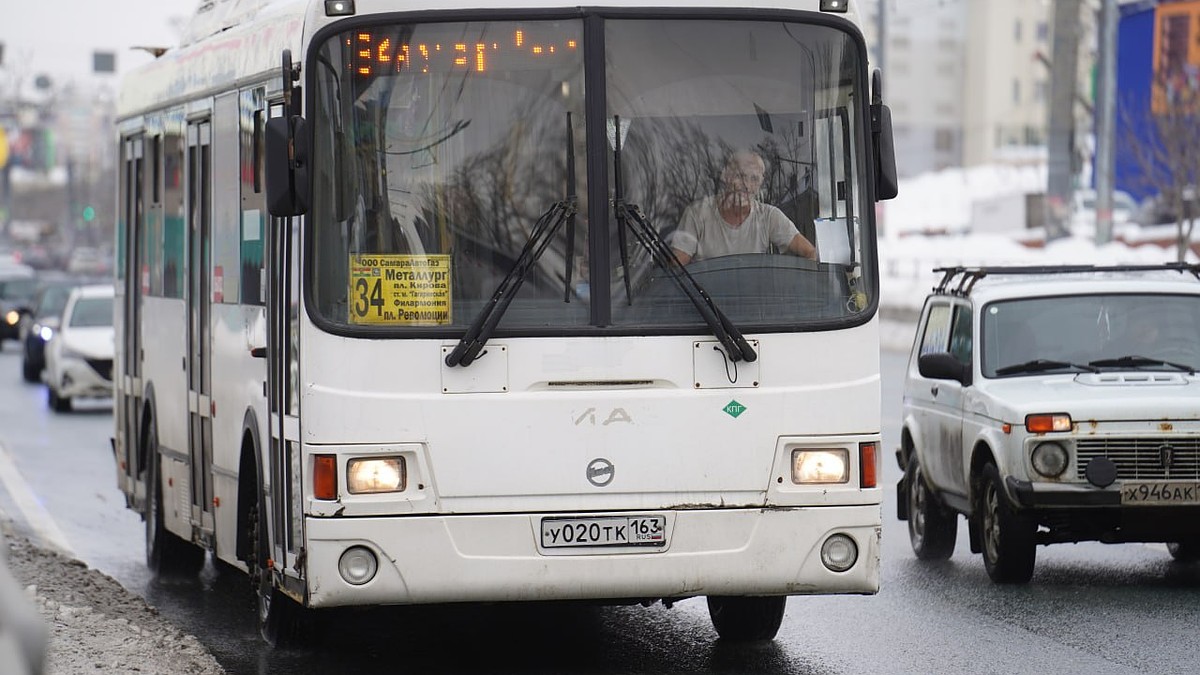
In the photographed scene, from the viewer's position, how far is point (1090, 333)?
41.7 feet

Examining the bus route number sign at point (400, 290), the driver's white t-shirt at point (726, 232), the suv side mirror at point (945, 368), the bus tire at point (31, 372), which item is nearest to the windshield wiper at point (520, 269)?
the bus route number sign at point (400, 290)

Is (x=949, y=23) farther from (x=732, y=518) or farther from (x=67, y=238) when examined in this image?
(x=732, y=518)

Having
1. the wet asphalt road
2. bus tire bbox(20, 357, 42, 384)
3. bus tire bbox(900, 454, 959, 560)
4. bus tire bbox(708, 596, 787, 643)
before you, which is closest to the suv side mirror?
bus tire bbox(900, 454, 959, 560)

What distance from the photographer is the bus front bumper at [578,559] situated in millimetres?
8391

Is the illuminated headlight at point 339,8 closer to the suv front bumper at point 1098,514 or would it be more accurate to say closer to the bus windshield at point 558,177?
the bus windshield at point 558,177

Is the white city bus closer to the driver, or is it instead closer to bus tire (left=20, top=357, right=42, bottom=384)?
the driver

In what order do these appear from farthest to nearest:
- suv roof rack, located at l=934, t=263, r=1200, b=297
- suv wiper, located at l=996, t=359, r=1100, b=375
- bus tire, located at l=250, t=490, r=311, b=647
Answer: suv roof rack, located at l=934, t=263, r=1200, b=297 < suv wiper, located at l=996, t=359, r=1100, b=375 < bus tire, located at l=250, t=490, r=311, b=647

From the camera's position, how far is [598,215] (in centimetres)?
845

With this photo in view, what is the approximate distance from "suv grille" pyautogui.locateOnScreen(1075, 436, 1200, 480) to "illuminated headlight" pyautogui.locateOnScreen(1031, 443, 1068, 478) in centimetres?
8

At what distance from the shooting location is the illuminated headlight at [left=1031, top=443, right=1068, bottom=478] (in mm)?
11625

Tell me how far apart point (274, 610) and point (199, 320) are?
1968mm

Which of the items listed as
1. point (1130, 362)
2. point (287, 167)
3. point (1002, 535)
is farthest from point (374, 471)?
point (1130, 362)

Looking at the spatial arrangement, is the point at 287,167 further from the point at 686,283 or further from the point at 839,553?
the point at 839,553

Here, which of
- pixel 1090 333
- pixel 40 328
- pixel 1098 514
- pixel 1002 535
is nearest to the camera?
pixel 1098 514
